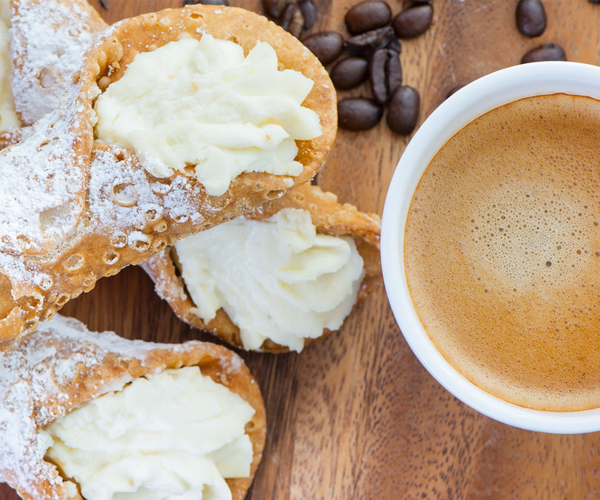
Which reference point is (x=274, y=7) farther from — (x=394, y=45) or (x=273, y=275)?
(x=273, y=275)

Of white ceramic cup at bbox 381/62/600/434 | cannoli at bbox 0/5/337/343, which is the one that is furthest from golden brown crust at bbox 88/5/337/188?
white ceramic cup at bbox 381/62/600/434

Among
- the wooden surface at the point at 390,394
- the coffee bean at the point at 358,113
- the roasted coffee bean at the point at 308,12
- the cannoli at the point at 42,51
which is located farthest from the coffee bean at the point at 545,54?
the cannoli at the point at 42,51

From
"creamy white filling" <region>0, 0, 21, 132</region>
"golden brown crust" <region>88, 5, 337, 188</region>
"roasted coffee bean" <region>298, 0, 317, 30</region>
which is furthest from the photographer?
"roasted coffee bean" <region>298, 0, 317, 30</region>

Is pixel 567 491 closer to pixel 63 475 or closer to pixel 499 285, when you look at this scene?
pixel 499 285

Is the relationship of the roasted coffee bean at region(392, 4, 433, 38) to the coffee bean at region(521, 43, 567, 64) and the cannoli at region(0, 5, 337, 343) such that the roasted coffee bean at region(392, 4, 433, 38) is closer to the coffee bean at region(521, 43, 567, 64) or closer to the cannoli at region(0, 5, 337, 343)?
the coffee bean at region(521, 43, 567, 64)

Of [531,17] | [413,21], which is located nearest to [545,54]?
[531,17]

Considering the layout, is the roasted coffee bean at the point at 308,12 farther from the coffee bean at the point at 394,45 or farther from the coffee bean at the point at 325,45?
the coffee bean at the point at 394,45
